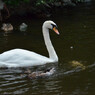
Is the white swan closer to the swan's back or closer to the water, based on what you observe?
the swan's back

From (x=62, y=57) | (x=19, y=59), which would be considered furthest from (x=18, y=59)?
(x=62, y=57)

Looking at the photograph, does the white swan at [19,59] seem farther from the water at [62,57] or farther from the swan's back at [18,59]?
the water at [62,57]

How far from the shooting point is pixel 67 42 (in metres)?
13.0

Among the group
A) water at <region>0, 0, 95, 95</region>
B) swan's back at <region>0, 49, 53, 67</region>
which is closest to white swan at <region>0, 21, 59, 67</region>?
swan's back at <region>0, 49, 53, 67</region>

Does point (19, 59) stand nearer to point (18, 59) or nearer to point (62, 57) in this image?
point (18, 59)

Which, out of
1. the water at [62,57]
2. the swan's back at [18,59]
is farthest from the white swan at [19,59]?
the water at [62,57]

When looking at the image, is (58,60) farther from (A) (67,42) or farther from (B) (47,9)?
(B) (47,9)

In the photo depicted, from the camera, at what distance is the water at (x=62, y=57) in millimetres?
8305

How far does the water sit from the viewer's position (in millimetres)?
8305

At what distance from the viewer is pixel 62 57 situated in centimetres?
1120

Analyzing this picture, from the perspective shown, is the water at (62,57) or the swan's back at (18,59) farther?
the swan's back at (18,59)

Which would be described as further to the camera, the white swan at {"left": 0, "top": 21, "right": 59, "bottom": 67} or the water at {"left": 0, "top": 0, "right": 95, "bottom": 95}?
the white swan at {"left": 0, "top": 21, "right": 59, "bottom": 67}

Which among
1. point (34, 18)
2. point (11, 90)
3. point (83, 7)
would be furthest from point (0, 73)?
point (83, 7)

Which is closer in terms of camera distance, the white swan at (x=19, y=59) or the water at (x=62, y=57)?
the water at (x=62, y=57)
